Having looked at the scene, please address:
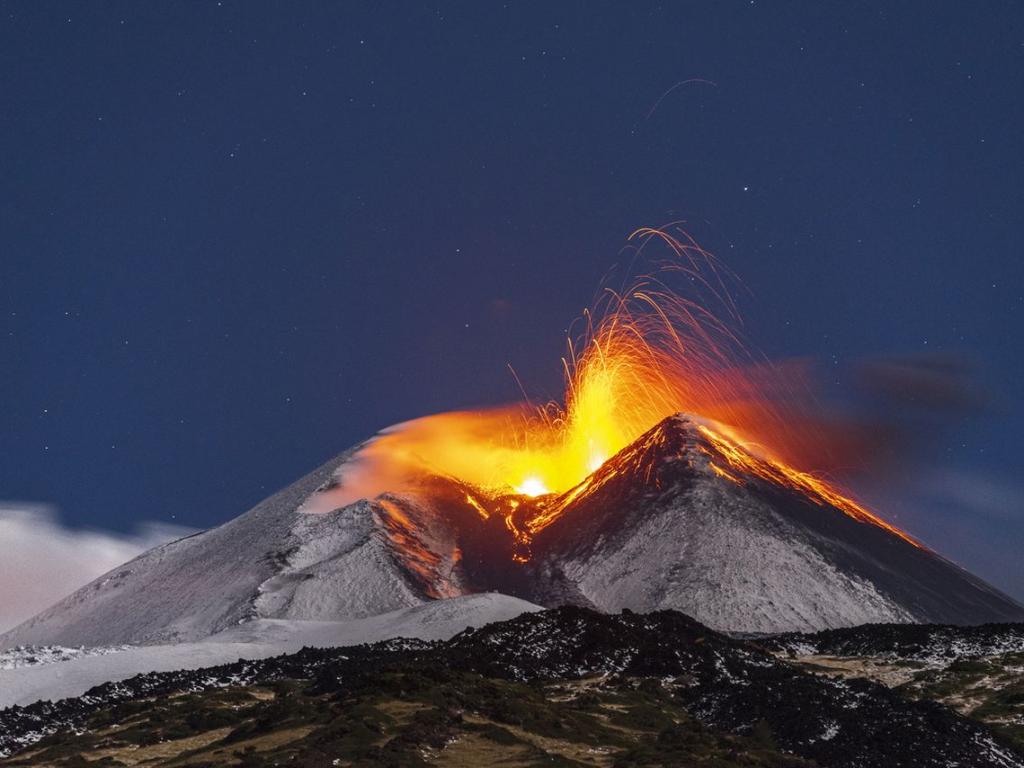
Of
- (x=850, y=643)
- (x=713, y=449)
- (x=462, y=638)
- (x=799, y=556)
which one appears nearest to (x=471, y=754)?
(x=462, y=638)

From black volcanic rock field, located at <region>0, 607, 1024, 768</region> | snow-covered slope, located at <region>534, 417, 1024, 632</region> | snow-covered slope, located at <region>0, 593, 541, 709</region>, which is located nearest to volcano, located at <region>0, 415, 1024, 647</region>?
snow-covered slope, located at <region>534, 417, 1024, 632</region>

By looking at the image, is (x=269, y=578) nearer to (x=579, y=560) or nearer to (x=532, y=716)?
(x=579, y=560)

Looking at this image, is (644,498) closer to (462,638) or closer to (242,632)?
(242,632)

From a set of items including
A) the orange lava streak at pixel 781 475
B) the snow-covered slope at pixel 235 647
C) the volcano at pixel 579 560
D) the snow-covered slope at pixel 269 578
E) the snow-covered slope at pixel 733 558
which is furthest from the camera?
the orange lava streak at pixel 781 475

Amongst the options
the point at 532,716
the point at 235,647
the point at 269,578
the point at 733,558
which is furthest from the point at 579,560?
the point at 532,716

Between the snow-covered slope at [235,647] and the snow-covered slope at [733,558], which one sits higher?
the snow-covered slope at [733,558]

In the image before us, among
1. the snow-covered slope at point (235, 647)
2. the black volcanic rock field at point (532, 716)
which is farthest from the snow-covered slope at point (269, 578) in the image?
the black volcanic rock field at point (532, 716)

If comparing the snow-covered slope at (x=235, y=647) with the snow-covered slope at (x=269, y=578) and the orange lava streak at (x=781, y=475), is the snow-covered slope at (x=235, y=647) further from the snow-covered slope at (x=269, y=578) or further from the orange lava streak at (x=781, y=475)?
the orange lava streak at (x=781, y=475)
